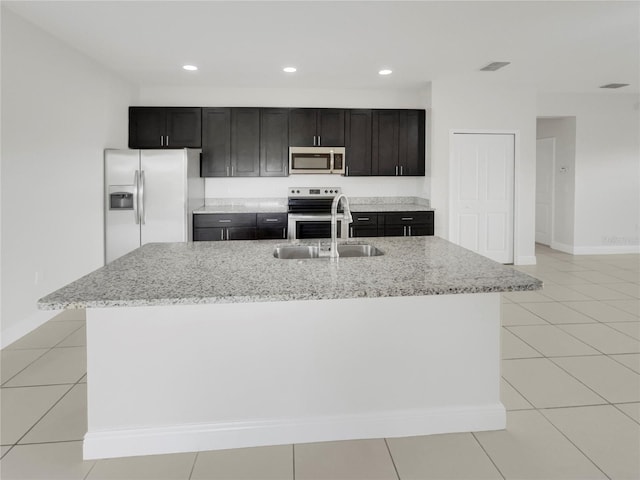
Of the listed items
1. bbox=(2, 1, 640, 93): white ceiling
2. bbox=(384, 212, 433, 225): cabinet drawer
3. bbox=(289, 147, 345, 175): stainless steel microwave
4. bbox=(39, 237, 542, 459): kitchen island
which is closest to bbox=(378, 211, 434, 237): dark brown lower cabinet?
bbox=(384, 212, 433, 225): cabinet drawer

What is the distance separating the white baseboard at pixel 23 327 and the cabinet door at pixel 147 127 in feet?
8.72

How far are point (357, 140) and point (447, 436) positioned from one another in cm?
467

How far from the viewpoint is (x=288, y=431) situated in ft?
7.25

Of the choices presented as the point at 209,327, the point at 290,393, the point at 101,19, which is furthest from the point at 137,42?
the point at 290,393

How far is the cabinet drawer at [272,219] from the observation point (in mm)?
5863

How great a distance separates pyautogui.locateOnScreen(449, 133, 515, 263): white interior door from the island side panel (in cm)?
434

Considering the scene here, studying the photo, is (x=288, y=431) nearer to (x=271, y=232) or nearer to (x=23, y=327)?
(x=23, y=327)

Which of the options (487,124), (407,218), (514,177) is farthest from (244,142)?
(514,177)

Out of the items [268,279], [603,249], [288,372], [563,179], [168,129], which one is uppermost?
[168,129]

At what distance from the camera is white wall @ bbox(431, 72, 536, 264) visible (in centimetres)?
618

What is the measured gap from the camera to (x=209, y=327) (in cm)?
214

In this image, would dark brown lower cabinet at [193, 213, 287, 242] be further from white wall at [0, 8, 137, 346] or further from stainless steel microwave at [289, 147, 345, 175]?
white wall at [0, 8, 137, 346]

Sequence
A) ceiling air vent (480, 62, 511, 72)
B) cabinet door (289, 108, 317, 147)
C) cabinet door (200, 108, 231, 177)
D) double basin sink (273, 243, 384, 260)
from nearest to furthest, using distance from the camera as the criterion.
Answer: double basin sink (273, 243, 384, 260) → ceiling air vent (480, 62, 511, 72) → cabinet door (200, 108, 231, 177) → cabinet door (289, 108, 317, 147)

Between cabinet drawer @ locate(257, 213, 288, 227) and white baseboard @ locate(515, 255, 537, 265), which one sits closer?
Result: cabinet drawer @ locate(257, 213, 288, 227)
